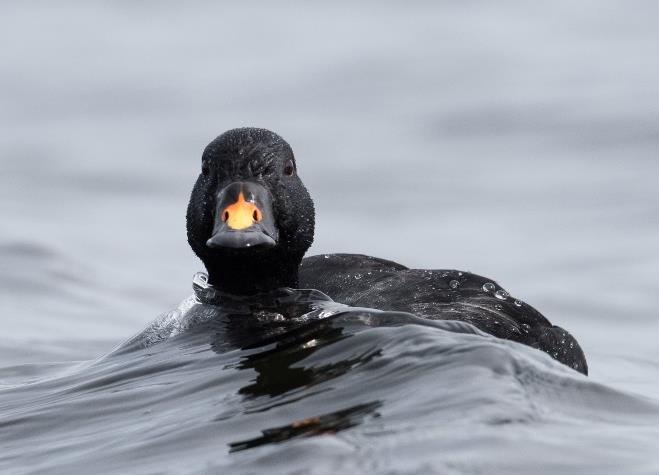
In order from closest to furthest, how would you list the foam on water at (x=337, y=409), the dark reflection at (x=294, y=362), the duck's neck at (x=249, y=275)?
the foam on water at (x=337, y=409)
the dark reflection at (x=294, y=362)
the duck's neck at (x=249, y=275)

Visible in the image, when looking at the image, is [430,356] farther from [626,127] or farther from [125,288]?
[626,127]

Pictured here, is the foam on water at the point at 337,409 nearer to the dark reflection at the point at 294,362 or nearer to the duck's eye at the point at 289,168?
the dark reflection at the point at 294,362

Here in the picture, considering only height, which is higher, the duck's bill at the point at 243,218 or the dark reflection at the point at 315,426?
the duck's bill at the point at 243,218

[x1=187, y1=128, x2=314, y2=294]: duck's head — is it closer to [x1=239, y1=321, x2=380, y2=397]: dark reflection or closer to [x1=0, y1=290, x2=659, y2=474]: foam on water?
[x1=0, y1=290, x2=659, y2=474]: foam on water

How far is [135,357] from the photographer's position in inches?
293

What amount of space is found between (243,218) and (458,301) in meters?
1.34

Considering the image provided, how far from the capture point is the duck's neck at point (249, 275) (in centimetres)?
782

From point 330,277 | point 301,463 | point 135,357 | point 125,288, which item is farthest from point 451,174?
point 301,463

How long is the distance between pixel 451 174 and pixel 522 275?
227cm

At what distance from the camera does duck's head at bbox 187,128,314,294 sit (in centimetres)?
763

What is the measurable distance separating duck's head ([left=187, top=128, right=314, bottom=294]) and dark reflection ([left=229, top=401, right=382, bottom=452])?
2109 mm

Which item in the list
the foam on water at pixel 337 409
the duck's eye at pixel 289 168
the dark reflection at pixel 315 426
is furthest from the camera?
the duck's eye at pixel 289 168

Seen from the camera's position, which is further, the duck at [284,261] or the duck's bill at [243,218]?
the duck at [284,261]

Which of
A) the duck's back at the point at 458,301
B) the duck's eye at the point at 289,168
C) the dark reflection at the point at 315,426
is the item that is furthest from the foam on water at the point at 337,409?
the duck's eye at the point at 289,168
